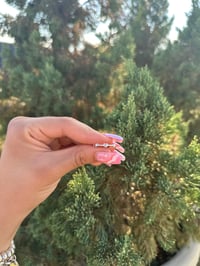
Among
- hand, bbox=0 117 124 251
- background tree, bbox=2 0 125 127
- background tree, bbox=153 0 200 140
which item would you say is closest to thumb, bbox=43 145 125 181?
hand, bbox=0 117 124 251

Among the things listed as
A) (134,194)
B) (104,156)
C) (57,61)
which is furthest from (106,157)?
(57,61)

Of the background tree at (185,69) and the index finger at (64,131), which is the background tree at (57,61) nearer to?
the background tree at (185,69)

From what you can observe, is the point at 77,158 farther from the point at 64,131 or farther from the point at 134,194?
the point at 134,194

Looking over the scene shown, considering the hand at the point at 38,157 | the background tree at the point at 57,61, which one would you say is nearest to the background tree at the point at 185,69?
the background tree at the point at 57,61

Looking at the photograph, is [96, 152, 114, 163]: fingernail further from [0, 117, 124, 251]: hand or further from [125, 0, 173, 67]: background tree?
[125, 0, 173, 67]: background tree

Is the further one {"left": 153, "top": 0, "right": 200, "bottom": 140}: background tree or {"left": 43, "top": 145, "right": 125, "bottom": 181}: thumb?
{"left": 153, "top": 0, "right": 200, "bottom": 140}: background tree
